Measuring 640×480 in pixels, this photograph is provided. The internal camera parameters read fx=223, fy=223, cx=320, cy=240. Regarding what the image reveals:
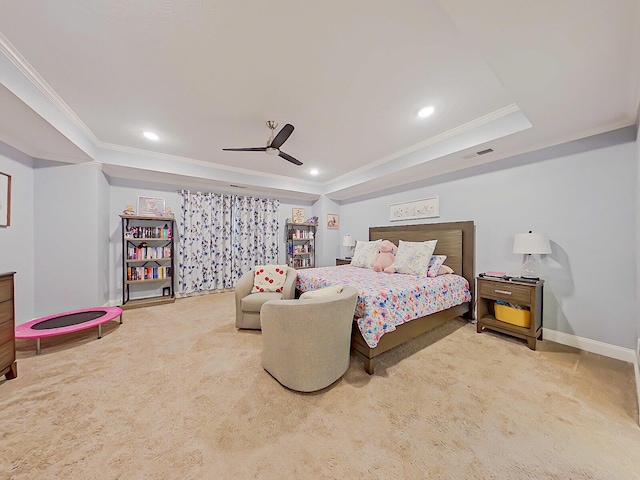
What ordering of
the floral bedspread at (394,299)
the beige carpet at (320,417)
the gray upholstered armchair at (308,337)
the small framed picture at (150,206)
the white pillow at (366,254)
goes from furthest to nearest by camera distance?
the small framed picture at (150,206), the white pillow at (366,254), the floral bedspread at (394,299), the gray upholstered armchair at (308,337), the beige carpet at (320,417)

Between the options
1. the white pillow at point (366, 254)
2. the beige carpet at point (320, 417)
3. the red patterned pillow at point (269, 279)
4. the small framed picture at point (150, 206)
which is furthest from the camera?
the small framed picture at point (150, 206)

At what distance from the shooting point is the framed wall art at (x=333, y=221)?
231 inches

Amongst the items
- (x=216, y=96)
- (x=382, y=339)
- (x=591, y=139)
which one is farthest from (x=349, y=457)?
(x=591, y=139)

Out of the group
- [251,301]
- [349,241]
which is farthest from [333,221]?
[251,301]

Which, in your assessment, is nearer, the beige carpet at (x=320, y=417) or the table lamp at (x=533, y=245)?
the beige carpet at (x=320, y=417)

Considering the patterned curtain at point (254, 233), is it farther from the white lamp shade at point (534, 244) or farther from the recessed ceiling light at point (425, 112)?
the white lamp shade at point (534, 244)

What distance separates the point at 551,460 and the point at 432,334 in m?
1.62

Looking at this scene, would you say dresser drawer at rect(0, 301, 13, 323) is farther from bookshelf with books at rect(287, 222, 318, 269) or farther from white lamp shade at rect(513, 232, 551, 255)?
white lamp shade at rect(513, 232, 551, 255)

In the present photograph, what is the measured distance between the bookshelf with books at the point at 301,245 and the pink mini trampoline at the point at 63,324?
3419mm

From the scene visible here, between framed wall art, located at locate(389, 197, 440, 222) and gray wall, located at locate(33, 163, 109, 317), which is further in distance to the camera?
framed wall art, located at locate(389, 197, 440, 222)

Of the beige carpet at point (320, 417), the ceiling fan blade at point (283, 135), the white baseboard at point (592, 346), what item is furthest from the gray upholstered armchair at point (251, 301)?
the white baseboard at point (592, 346)

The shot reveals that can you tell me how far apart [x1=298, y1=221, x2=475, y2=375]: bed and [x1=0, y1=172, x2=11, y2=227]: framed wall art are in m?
3.60

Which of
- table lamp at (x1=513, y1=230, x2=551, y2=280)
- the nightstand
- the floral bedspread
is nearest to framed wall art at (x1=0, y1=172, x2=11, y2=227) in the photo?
the floral bedspread

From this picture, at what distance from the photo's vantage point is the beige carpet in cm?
118
